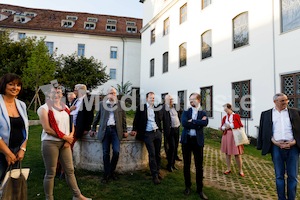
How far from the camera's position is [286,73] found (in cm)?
1116

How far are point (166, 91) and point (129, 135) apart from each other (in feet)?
52.8

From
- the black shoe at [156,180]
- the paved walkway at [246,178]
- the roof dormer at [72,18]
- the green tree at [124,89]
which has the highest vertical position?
the roof dormer at [72,18]

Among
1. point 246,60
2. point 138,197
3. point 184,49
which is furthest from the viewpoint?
point 184,49

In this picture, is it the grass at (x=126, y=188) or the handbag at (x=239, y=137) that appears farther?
the handbag at (x=239, y=137)

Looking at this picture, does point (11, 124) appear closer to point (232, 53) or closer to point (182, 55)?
point (232, 53)

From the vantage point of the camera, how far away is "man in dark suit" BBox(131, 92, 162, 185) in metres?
5.60

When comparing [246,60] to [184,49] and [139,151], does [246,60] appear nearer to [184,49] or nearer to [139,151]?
[184,49]

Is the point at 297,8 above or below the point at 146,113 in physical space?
above

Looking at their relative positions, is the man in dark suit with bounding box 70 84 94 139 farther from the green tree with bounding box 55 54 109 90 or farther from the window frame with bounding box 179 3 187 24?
the green tree with bounding box 55 54 109 90

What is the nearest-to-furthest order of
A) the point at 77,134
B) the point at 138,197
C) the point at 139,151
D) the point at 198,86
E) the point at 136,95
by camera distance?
the point at 138,197 < the point at 77,134 < the point at 139,151 < the point at 198,86 < the point at 136,95

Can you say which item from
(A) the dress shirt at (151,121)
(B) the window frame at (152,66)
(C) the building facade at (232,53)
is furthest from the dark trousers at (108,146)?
(B) the window frame at (152,66)

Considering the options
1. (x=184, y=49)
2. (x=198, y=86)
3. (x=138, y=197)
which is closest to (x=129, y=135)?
(x=138, y=197)

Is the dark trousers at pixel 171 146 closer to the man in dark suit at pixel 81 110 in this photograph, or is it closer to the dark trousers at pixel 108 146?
the dark trousers at pixel 108 146

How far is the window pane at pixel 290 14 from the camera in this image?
10.9 metres
